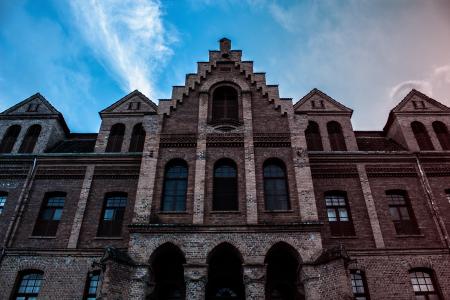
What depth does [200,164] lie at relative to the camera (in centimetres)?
1684

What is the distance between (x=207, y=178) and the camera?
1652 centimetres

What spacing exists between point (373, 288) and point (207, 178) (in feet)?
27.6

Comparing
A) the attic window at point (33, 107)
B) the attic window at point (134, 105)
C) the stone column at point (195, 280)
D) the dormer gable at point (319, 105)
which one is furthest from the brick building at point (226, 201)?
the attic window at point (33, 107)

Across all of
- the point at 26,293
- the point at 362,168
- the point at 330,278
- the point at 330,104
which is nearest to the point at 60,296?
the point at 26,293

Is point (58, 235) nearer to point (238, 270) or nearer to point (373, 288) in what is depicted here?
point (238, 270)

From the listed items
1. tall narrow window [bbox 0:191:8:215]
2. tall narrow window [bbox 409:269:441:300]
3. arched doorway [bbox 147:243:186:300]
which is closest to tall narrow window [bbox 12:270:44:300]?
tall narrow window [bbox 0:191:8:215]

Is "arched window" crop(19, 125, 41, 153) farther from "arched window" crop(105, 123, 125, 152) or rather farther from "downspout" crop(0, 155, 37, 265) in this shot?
"arched window" crop(105, 123, 125, 152)

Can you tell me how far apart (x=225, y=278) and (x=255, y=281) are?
2461 millimetres

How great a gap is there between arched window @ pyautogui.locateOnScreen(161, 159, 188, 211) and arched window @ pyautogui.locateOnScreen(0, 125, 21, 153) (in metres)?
10.2

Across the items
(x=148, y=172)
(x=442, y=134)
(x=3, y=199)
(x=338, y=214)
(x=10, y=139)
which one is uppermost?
(x=442, y=134)

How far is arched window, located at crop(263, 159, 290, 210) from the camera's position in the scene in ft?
52.5

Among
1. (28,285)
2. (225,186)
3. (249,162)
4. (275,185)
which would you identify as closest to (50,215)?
(28,285)

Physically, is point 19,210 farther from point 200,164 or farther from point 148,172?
point 200,164

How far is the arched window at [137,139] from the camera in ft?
67.9
